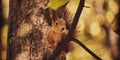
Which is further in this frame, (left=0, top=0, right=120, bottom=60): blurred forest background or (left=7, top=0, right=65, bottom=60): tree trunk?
(left=0, top=0, right=120, bottom=60): blurred forest background

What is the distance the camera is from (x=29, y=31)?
17.8 inches

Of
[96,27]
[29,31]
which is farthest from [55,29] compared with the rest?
[96,27]

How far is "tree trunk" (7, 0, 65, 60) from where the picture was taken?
0.45m

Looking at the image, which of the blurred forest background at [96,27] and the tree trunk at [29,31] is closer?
the tree trunk at [29,31]

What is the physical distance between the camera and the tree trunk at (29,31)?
1.47 ft

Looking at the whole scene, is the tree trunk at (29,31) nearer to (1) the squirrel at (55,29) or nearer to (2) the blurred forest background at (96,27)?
(1) the squirrel at (55,29)

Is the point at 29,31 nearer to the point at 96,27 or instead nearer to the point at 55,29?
the point at 55,29

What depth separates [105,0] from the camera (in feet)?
3.56

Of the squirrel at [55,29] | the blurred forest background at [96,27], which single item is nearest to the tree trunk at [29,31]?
the squirrel at [55,29]

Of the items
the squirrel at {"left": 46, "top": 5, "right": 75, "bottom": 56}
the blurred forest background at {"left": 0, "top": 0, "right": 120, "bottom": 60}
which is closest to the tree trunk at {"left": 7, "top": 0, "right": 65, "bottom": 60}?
the squirrel at {"left": 46, "top": 5, "right": 75, "bottom": 56}

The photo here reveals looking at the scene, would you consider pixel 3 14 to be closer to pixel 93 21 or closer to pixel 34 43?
pixel 93 21

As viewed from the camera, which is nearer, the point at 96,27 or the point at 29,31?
the point at 29,31

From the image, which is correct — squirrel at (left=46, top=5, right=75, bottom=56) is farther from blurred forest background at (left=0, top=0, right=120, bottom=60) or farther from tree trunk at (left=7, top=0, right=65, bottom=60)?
blurred forest background at (left=0, top=0, right=120, bottom=60)

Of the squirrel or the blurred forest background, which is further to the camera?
the blurred forest background
